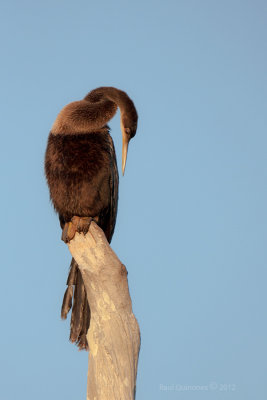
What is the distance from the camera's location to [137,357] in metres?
4.95

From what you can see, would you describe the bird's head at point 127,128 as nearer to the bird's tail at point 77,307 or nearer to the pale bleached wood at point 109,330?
the bird's tail at point 77,307

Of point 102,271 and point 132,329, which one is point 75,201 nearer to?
point 102,271

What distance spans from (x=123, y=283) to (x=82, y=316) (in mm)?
878

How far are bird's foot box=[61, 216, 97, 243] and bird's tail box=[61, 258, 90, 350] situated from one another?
1.37ft

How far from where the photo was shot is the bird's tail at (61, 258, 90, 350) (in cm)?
567

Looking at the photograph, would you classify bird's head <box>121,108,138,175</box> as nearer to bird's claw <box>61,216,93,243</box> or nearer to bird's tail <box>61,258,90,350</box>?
bird's claw <box>61,216,93,243</box>

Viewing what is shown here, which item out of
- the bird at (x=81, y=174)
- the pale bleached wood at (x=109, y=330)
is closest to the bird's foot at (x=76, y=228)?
the bird at (x=81, y=174)

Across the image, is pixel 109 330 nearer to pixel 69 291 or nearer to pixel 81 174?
pixel 69 291

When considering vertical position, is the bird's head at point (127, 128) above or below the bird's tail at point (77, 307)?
above

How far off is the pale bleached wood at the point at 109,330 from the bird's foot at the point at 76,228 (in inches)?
11.0

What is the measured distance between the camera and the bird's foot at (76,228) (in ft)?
17.8

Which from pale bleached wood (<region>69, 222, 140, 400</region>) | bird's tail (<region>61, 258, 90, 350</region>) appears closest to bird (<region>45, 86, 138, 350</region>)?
bird's tail (<region>61, 258, 90, 350</region>)

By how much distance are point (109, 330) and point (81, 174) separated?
1.44 m

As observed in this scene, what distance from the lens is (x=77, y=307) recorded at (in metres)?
5.73
